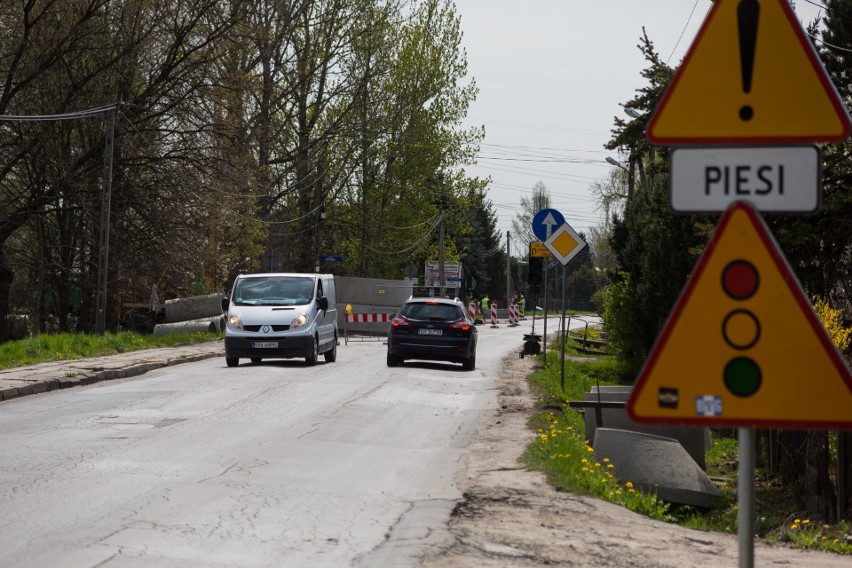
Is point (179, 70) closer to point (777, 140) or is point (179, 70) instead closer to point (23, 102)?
point (23, 102)

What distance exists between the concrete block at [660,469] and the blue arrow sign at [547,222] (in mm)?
10625

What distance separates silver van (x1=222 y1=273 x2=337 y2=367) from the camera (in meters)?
23.1

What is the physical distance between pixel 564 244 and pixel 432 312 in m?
6.62

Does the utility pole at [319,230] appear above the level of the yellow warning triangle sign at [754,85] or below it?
above

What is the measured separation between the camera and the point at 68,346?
24812 millimetres

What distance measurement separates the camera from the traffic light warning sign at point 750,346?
3914 mm

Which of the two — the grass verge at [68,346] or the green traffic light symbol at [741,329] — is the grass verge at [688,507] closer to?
the green traffic light symbol at [741,329]

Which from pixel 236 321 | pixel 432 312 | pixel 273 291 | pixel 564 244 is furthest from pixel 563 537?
pixel 432 312

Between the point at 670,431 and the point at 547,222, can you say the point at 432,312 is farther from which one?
the point at 670,431

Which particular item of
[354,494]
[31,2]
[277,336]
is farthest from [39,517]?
[31,2]

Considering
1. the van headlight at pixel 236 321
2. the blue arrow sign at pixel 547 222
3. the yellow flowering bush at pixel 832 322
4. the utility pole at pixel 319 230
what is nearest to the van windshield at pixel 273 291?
the van headlight at pixel 236 321

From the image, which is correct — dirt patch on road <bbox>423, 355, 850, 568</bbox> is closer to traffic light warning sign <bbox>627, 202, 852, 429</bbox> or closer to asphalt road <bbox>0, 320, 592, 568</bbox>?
asphalt road <bbox>0, 320, 592, 568</bbox>

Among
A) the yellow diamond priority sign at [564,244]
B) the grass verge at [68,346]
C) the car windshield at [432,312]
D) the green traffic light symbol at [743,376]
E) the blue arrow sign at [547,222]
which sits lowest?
the grass verge at [68,346]

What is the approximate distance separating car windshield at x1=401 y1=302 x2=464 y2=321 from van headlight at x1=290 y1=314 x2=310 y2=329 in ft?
8.34
